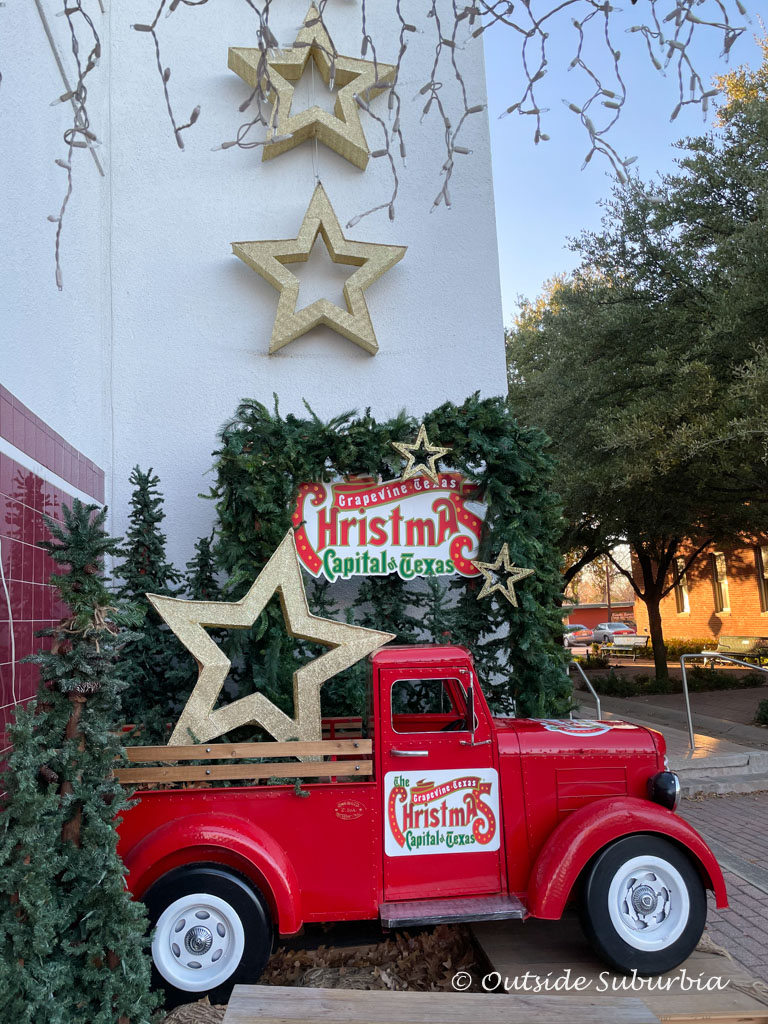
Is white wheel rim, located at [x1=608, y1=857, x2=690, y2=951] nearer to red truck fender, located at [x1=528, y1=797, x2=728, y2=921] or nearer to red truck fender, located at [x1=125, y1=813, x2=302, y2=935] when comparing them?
red truck fender, located at [x1=528, y1=797, x2=728, y2=921]

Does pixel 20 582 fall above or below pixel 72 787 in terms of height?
above

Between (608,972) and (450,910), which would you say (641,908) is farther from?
(450,910)

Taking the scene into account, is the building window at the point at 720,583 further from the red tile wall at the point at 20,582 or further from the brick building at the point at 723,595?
the red tile wall at the point at 20,582

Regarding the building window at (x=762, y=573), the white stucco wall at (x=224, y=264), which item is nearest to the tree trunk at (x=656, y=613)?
the building window at (x=762, y=573)

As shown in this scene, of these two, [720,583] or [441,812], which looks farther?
[720,583]

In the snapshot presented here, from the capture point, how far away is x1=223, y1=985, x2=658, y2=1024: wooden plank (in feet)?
9.62

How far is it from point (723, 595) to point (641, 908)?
22.4m

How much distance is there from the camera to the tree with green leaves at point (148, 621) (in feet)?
19.7

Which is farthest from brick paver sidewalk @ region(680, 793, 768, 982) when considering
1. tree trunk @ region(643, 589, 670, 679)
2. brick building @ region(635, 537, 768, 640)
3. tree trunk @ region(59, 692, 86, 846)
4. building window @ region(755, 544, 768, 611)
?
building window @ region(755, 544, 768, 611)

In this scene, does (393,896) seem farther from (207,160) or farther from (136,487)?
(207,160)

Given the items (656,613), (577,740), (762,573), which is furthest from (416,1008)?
(762,573)

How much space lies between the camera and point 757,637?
22.0 m

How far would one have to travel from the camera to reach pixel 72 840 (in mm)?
3135

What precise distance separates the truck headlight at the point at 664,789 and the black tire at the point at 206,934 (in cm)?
224
